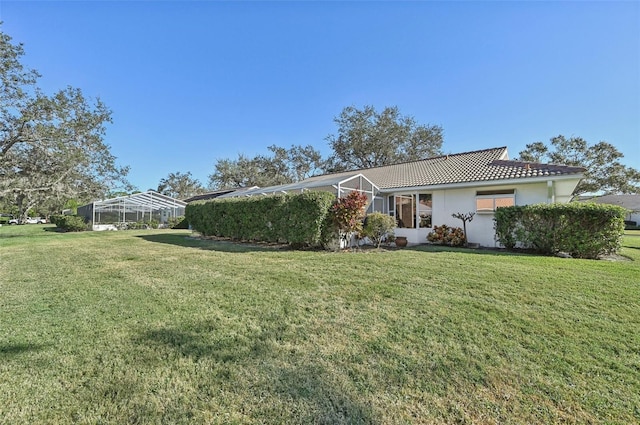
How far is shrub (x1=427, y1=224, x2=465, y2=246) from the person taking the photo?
1152 cm

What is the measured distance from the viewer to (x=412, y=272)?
21.0 feet

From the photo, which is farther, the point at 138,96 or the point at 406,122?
the point at 406,122

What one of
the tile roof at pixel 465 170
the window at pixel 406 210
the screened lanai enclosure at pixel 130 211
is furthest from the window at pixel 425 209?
the screened lanai enclosure at pixel 130 211

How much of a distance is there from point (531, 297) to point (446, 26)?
37.1 ft

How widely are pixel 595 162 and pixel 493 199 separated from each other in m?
28.7

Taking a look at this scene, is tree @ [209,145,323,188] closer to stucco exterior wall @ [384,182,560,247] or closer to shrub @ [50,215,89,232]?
shrub @ [50,215,89,232]

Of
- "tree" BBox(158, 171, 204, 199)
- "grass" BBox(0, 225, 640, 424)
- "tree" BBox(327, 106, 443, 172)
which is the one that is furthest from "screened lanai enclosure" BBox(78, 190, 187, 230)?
"tree" BBox(158, 171, 204, 199)

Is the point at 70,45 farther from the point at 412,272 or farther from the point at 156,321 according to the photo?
the point at 412,272

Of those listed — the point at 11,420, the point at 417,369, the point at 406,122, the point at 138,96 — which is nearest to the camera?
the point at 11,420

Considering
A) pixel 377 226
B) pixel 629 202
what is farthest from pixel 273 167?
pixel 629 202

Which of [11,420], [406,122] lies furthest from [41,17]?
[406,122]

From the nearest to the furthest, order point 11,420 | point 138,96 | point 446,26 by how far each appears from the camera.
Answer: point 11,420, point 446,26, point 138,96

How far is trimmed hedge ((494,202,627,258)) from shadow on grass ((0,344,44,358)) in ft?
39.8

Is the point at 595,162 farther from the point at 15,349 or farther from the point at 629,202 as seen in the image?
the point at 15,349
